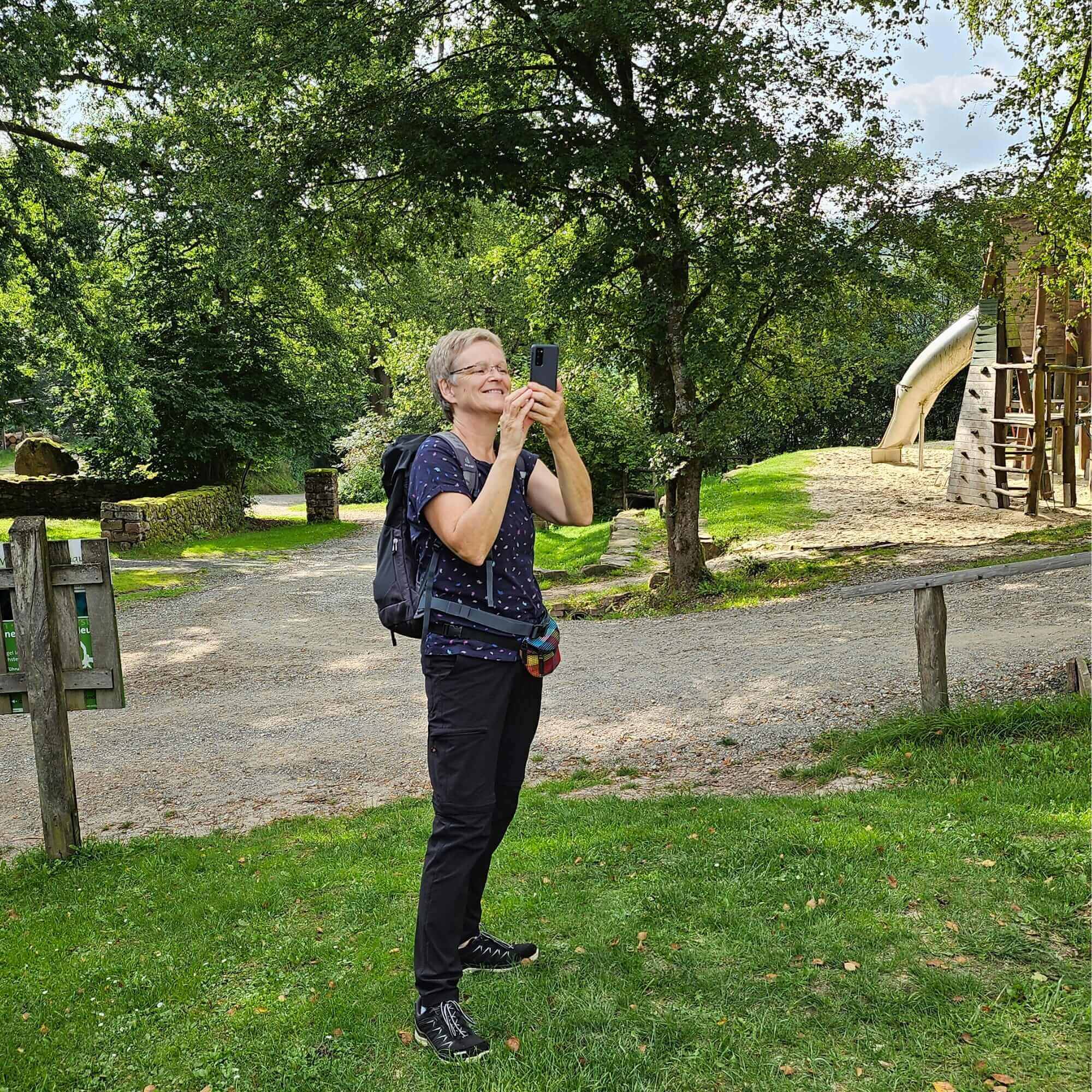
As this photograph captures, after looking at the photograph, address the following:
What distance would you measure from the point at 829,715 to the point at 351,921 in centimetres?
403

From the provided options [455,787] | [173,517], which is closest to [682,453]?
[455,787]

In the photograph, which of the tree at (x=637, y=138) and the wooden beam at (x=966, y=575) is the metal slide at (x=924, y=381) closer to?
the tree at (x=637, y=138)

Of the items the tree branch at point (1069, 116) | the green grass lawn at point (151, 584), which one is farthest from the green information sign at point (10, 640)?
the tree branch at point (1069, 116)

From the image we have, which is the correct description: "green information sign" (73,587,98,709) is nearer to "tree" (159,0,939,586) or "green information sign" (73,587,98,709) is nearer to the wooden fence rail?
the wooden fence rail

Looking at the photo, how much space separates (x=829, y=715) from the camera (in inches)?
281

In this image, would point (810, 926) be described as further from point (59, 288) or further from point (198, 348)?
point (198, 348)

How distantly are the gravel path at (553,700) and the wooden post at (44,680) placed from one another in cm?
80

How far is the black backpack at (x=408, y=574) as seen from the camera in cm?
300

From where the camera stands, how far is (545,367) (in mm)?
3131

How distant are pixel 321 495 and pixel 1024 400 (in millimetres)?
16199

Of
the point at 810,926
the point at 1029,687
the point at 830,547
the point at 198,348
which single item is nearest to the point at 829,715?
the point at 1029,687

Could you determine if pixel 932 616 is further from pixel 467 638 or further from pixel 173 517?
pixel 173 517

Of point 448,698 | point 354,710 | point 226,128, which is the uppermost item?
point 226,128

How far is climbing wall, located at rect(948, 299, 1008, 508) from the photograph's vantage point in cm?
1795
